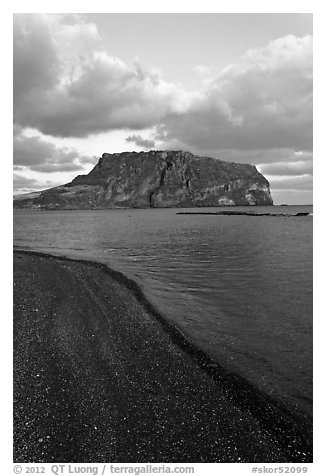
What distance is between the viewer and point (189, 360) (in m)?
12.5

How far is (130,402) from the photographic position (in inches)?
377

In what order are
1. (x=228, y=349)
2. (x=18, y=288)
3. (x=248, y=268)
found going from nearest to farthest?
1. (x=228, y=349)
2. (x=18, y=288)
3. (x=248, y=268)

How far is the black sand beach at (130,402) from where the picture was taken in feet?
26.2

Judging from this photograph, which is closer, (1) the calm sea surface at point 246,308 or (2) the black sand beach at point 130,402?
(2) the black sand beach at point 130,402

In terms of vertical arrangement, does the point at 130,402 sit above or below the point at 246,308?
below

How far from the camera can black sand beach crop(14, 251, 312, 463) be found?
7.98 m

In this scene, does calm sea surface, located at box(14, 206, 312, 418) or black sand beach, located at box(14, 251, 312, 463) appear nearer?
black sand beach, located at box(14, 251, 312, 463)

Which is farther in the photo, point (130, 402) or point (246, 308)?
Result: point (246, 308)
